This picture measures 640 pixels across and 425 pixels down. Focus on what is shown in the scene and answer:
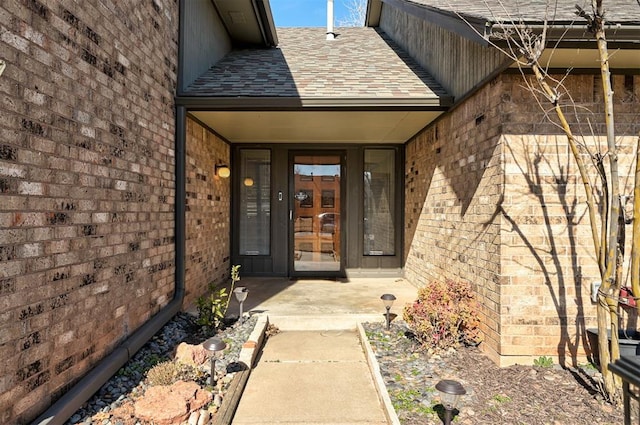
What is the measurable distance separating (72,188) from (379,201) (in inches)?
210

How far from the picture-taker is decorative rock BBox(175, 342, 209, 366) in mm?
3199

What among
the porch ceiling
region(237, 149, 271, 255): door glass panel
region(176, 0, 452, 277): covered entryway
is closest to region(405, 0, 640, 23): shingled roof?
the porch ceiling

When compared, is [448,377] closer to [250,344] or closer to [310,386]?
[310,386]

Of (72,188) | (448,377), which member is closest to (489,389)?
(448,377)

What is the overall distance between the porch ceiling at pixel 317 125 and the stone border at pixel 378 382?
2.86 meters

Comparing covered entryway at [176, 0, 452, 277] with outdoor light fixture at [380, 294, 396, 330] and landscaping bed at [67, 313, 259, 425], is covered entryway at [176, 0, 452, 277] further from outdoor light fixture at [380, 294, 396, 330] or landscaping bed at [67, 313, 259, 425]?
landscaping bed at [67, 313, 259, 425]

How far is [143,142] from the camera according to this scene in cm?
356

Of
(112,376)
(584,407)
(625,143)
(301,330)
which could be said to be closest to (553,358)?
(584,407)

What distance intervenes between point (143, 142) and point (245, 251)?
3.66 meters

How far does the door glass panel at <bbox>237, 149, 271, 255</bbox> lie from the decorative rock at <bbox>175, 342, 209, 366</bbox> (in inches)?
141

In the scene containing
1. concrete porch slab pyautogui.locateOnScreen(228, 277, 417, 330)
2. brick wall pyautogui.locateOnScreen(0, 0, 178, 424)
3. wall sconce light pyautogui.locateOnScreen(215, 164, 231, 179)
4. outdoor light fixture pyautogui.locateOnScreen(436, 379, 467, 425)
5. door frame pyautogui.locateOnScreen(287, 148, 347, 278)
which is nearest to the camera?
brick wall pyautogui.locateOnScreen(0, 0, 178, 424)

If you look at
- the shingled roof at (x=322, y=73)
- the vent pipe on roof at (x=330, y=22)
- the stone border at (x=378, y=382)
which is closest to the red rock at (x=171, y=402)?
the stone border at (x=378, y=382)

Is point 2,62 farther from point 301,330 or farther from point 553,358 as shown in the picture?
point 553,358

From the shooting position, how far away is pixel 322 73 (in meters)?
5.39
